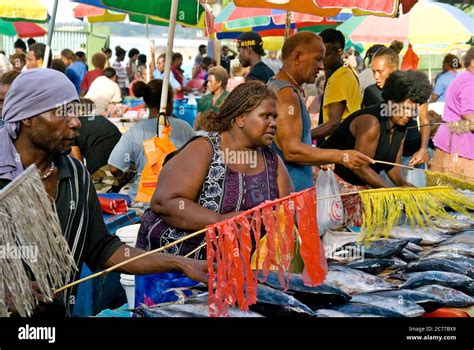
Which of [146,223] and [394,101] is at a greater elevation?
[394,101]

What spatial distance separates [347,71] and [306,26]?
8738mm

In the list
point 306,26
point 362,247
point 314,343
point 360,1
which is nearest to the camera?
point 314,343

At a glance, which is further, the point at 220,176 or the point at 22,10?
the point at 22,10

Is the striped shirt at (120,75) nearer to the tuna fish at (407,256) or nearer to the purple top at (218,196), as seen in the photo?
the tuna fish at (407,256)

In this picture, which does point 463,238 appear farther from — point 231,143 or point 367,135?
point 231,143

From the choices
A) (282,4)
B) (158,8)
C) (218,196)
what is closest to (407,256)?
(218,196)

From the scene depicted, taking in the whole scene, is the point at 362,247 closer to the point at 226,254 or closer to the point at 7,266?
the point at 226,254

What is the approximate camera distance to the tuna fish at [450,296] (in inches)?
167

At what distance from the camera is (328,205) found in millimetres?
5934

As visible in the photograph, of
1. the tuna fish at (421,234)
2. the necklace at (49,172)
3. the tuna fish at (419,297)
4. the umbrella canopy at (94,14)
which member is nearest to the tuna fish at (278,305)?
the tuna fish at (419,297)

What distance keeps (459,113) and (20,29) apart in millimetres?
14465

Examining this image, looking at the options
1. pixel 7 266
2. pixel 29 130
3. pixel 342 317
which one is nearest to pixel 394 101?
pixel 342 317

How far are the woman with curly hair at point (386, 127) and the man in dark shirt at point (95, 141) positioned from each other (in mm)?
2684

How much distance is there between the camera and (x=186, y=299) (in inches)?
156
